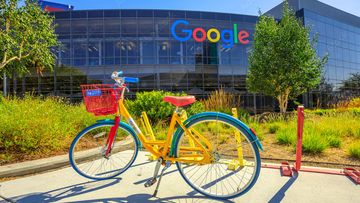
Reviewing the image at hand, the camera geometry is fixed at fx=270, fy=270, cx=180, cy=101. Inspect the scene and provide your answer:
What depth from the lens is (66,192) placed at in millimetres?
3379

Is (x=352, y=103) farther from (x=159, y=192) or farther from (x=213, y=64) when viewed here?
(x=213, y=64)

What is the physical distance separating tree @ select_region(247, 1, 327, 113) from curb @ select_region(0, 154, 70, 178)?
1202 cm

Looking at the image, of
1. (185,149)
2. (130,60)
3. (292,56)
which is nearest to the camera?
(185,149)

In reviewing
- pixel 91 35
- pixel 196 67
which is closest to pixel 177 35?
pixel 196 67

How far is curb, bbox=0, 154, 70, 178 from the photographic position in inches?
158

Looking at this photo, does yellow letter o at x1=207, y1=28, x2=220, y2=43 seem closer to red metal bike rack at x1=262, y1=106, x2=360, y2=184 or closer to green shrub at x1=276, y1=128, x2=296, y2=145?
green shrub at x1=276, y1=128, x2=296, y2=145

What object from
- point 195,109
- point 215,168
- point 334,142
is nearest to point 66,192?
point 215,168

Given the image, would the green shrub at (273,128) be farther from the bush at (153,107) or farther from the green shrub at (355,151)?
the bush at (153,107)

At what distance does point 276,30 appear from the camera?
14.3 meters

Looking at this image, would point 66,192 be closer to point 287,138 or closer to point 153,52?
point 287,138

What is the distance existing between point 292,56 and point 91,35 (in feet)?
95.7

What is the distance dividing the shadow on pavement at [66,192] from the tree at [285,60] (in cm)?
1211

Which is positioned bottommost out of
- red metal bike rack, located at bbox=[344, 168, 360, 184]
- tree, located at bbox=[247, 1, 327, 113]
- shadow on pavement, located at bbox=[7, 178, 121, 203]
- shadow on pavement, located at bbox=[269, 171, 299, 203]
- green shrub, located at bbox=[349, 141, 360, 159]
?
shadow on pavement, located at bbox=[7, 178, 121, 203]

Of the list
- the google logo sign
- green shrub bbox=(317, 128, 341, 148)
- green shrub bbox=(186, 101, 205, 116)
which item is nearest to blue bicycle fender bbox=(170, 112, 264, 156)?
green shrub bbox=(317, 128, 341, 148)
